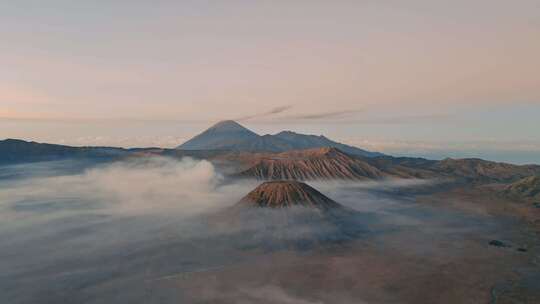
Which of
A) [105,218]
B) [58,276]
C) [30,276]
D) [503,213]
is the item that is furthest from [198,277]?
[503,213]

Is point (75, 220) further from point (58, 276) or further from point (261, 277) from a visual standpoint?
point (261, 277)

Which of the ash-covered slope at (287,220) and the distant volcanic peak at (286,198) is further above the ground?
the distant volcanic peak at (286,198)

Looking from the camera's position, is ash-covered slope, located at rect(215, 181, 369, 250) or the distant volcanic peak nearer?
ash-covered slope, located at rect(215, 181, 369, 250)

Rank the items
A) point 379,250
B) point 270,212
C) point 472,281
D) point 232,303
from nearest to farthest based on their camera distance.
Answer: point 232,303 → point 472,281 → point 379,250 → point 270,212

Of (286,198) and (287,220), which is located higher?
(286,198)

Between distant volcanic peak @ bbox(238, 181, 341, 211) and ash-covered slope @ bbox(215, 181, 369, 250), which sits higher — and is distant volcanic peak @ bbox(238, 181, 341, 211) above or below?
above

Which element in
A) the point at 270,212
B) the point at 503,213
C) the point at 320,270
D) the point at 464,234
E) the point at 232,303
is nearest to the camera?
the point at 232,303

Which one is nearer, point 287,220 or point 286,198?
point 287,220

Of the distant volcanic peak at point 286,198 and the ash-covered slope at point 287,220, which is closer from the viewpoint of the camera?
the ash-covered slope at point 287,220
